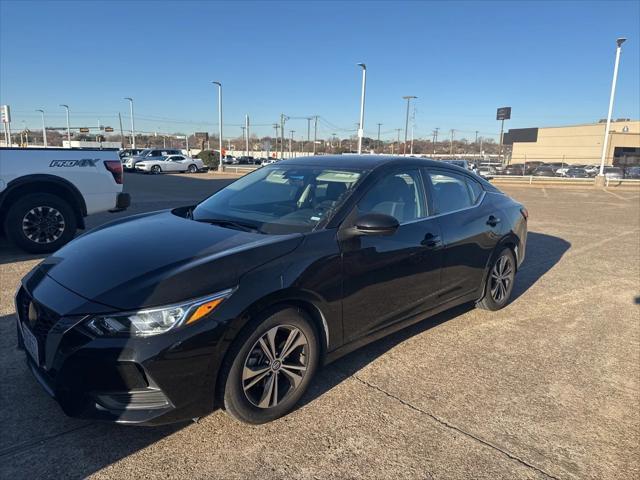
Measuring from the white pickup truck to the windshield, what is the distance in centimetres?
385

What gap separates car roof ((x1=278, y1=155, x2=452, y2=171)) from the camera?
148 inches

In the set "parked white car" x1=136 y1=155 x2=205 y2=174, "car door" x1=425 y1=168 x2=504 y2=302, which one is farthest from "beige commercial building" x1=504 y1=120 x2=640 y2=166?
"car door" x1=425 y1=168 x2=504 y2=302

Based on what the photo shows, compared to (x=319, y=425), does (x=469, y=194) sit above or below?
above

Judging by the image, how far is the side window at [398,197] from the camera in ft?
11.4

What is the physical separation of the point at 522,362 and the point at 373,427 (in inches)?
64.3

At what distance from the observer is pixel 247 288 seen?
2553 millimetres

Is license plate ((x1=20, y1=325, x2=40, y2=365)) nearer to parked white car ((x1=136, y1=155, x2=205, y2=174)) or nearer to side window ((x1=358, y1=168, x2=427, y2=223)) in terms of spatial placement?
side window ((x1=358, y1=168, x2=427, y2=223))

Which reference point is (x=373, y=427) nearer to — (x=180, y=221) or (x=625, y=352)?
(x=180, y=221)

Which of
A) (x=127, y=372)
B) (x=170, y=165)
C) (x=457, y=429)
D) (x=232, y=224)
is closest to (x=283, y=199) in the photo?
(x=232, y=224)

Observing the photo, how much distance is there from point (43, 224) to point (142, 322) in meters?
5.41

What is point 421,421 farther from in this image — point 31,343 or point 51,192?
point 51,192

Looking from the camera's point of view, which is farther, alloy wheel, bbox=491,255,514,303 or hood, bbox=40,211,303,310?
alloy wheel, bbox=491,255,514,303

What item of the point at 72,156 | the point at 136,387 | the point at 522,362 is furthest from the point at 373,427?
the point at 72,156

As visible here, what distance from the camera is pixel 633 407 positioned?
10.4 feet
